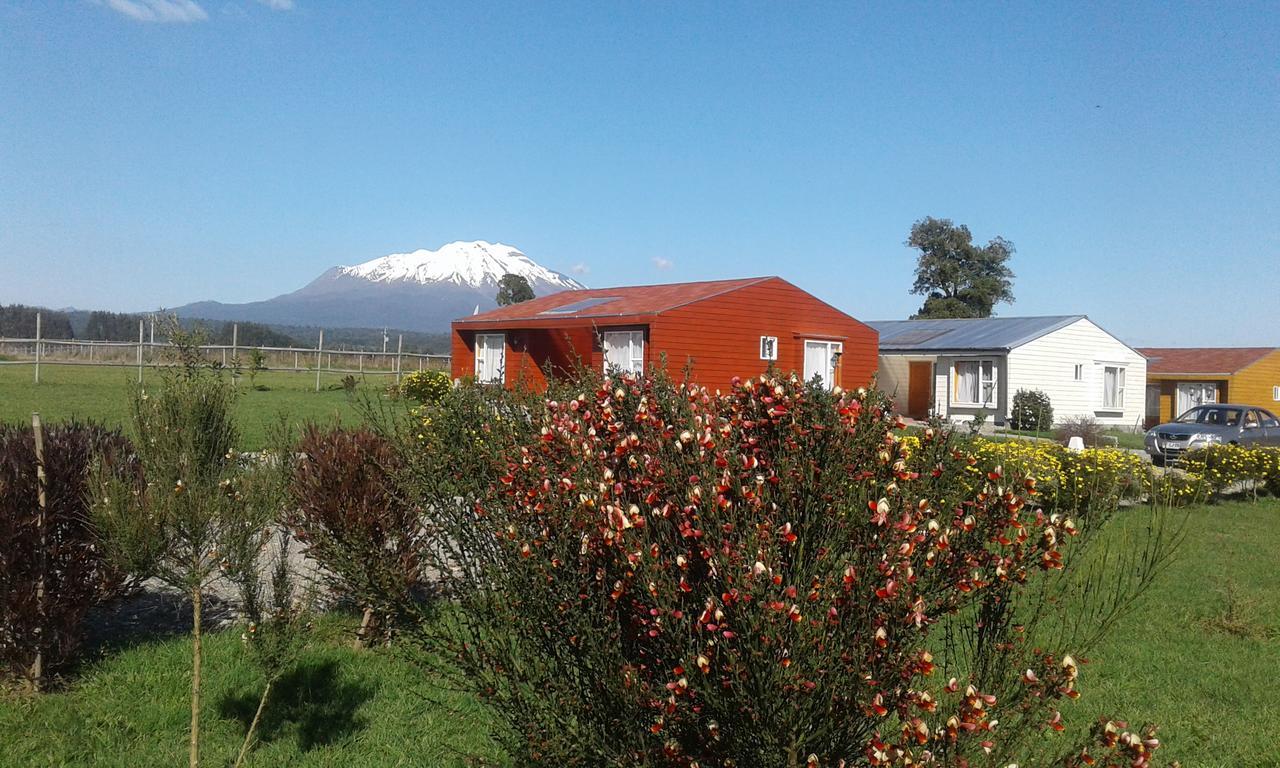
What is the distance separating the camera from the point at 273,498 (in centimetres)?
431

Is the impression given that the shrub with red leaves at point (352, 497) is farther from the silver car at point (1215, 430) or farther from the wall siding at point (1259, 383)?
the wall siding at point (1259, 383)

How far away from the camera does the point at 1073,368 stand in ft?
106

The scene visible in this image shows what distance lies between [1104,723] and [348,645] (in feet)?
16.2

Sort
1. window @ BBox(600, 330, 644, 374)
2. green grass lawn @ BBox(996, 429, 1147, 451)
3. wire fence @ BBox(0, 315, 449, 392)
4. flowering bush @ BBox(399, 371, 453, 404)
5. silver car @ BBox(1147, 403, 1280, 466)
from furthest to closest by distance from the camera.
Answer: wire fence @ BBox(0, 315, 449, 392), window @ BBox(600, 330, 644, 374), green grass lawn @ BBox(996, 429, 1147, 451), flowering bush @ BBox(399, 371, 453, 404), silver car @ BBox(1147, 403, 1280, 466)

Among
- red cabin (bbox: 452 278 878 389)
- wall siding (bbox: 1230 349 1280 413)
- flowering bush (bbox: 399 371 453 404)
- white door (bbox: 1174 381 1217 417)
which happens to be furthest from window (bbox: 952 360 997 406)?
flowering bush (bbox: 399 371 453 404)

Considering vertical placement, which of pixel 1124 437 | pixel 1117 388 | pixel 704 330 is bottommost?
pixel 1124 437

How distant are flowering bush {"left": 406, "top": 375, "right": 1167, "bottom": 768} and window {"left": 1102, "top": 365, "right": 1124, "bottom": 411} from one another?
3389cm

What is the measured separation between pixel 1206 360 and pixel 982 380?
53.6 feet

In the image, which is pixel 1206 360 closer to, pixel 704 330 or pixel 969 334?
pixel 969 334

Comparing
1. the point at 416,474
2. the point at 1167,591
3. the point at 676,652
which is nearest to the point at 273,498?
the point at 416,474

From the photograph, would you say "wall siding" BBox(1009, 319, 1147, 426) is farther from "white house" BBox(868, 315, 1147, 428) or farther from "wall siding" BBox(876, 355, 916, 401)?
"wall siding" BBox(876, 355, 916, 401)

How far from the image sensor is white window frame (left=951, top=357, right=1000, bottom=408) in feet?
99.9

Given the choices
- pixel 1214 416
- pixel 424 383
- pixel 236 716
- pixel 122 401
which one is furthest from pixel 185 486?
pixel 1214 416

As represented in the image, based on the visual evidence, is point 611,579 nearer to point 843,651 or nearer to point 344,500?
point 843,651
